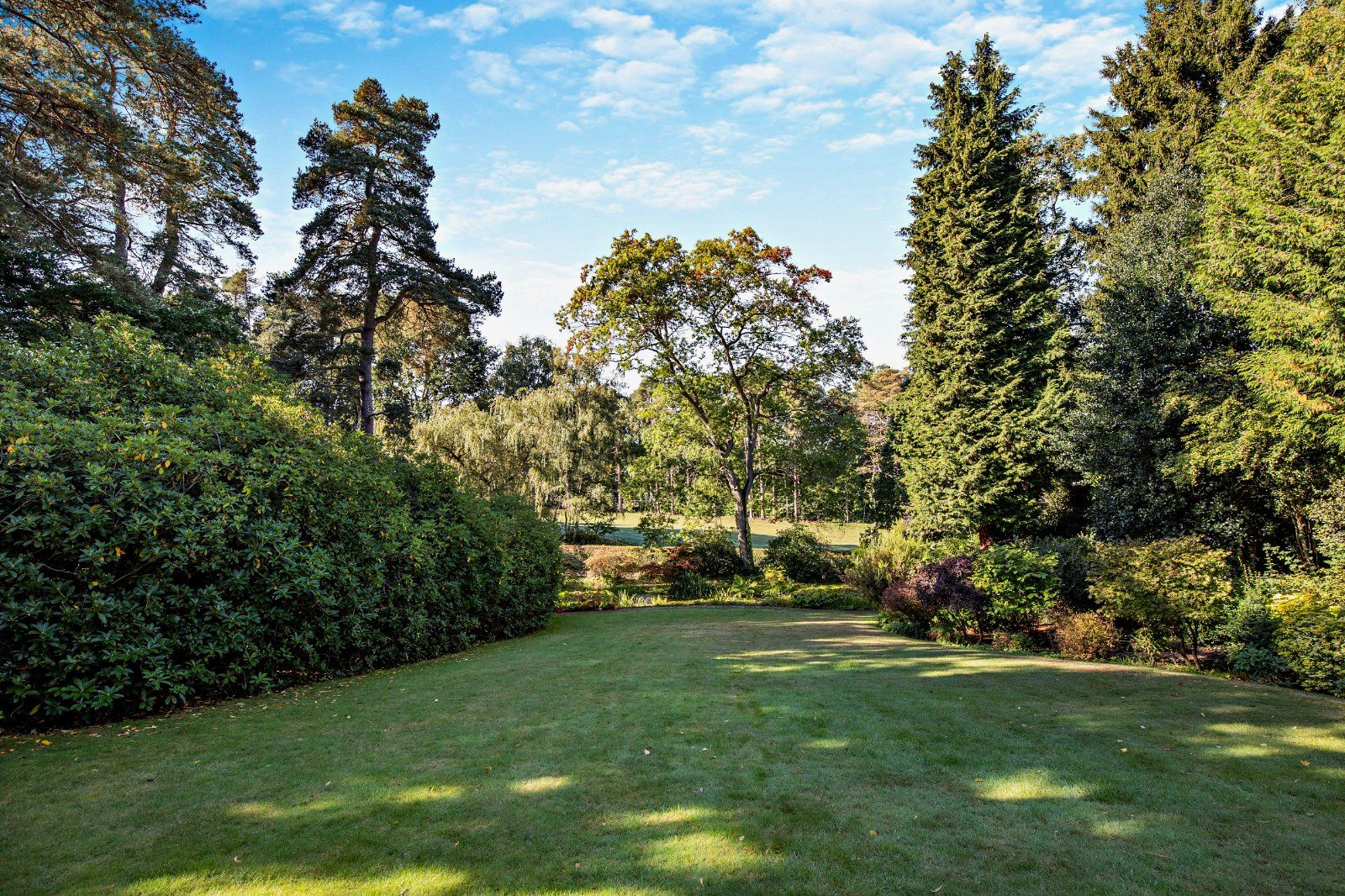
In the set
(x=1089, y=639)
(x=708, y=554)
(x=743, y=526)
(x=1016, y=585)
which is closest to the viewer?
(x=1089, y=639)

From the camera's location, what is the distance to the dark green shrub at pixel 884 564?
11.2 metres

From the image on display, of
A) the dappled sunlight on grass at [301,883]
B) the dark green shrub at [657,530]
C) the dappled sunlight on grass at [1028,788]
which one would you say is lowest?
the dappled sunlight on grass at [1028,788]

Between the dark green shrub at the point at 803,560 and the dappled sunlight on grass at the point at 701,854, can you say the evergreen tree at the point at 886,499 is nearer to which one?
the dark green shrub at the point at 803,560

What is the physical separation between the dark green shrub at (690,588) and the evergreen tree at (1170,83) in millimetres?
15233

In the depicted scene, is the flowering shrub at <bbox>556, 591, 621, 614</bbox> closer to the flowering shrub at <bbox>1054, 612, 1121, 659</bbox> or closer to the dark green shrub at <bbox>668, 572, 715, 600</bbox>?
the dark green shrub at <bbox>668, 572, 715, 600</bbox>

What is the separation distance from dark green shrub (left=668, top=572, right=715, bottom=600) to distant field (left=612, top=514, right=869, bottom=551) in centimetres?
323

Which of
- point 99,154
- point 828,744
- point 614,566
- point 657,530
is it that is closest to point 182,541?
point 828,744

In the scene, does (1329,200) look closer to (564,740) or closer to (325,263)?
(564,740)

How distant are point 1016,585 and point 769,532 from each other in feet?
107

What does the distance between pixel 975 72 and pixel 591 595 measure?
19.2 m

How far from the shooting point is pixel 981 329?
1608 cm

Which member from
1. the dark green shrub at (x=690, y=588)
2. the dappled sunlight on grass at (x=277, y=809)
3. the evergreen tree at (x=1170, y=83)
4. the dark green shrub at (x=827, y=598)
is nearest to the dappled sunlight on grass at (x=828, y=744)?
the dappled sunlight on grass at (x=277, y=809)

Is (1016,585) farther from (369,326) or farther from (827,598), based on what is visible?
(369,326)

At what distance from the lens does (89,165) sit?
33.3ft
